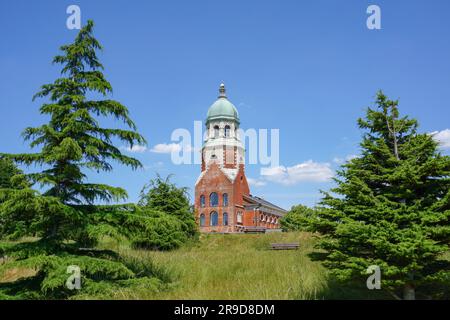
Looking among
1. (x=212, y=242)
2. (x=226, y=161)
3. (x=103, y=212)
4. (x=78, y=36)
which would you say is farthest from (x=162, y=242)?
(x=226, y=161)

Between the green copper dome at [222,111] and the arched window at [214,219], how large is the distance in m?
15.4

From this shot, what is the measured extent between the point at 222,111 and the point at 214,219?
1743cm

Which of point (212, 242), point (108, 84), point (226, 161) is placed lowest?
point (212, 242)

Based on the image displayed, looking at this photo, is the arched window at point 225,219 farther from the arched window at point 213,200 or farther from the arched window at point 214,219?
the arched window at point 213,200

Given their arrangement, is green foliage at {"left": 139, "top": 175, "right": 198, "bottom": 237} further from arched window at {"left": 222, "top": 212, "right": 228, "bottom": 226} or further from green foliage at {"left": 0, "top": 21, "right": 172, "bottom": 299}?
arched window at {"left": 222, "top": 212, "right": 228, "bottom": 226}

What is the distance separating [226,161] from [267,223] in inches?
537

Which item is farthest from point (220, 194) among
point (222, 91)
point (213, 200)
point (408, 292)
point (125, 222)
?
point (408, 292)

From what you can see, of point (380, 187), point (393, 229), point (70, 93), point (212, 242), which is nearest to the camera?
point (393, 229)

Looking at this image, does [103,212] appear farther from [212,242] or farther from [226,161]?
[226,161]

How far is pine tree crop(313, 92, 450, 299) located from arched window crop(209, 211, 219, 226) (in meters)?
41.8

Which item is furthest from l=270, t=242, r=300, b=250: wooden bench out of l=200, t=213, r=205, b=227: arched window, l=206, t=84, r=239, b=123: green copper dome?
l=206, t=84, r=239, b=123: green copper dome

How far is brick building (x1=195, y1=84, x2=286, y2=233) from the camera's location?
50.9m
